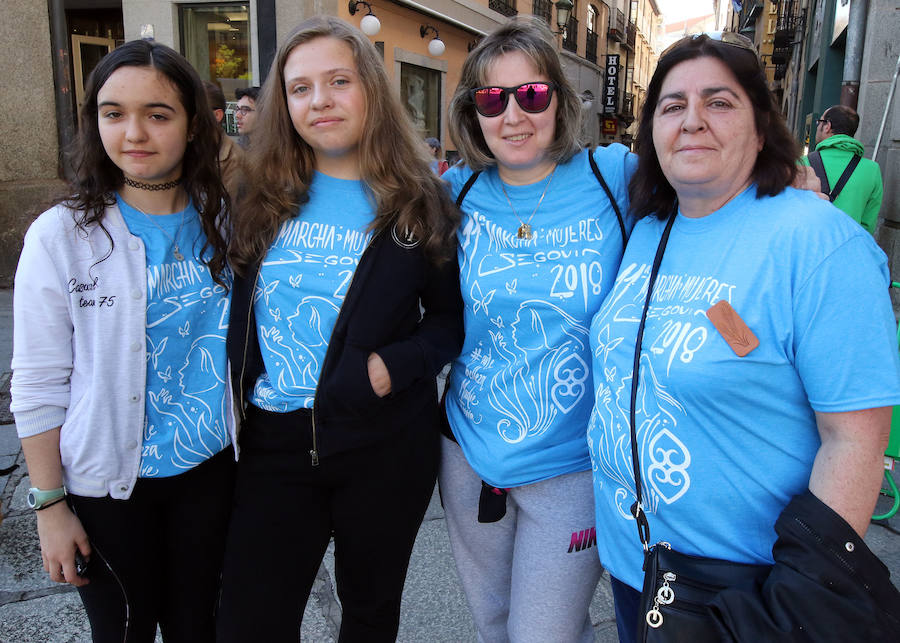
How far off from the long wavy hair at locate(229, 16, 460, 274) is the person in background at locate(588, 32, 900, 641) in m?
0.61

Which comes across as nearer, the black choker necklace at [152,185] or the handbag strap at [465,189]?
the black choker necklace at [152,185]

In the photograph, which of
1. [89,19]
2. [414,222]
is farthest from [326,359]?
[89,19]

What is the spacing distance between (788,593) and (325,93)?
165 cm

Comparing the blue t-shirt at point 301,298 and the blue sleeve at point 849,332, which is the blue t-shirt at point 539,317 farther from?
the blue sleeve at point 849,332

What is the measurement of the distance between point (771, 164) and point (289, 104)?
4.33ft

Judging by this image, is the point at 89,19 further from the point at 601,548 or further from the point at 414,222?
the point at 601,548

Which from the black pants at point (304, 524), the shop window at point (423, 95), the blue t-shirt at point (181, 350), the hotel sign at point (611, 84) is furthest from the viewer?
the hotel sign at point (611, 84)

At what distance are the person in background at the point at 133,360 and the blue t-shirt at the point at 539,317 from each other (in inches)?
29.1

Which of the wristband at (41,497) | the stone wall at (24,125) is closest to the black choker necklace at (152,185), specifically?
the wristband at (41,497)

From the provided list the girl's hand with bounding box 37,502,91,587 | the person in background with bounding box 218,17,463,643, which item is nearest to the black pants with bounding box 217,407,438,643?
the person in background with bounding box 218,17,463,643

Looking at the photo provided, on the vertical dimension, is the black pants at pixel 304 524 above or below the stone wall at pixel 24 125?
below

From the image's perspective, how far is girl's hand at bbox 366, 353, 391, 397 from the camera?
1.89 meters

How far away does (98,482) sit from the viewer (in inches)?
69.4

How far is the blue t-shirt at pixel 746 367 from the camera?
4.26 feet
